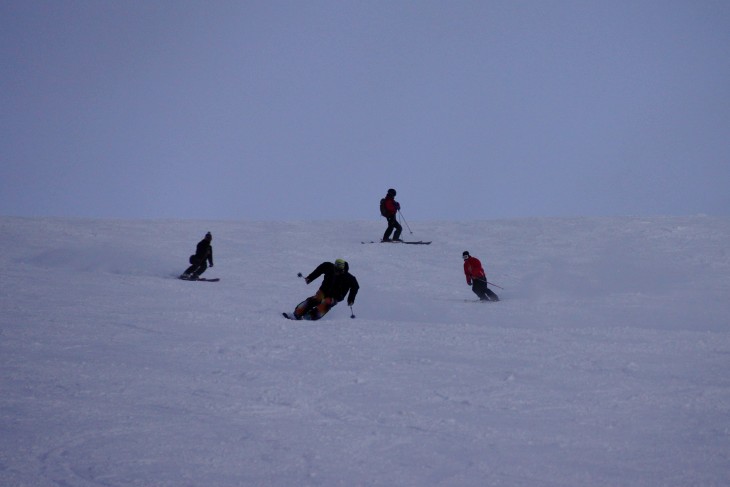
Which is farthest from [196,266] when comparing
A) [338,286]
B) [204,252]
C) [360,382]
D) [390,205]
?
[360,382]

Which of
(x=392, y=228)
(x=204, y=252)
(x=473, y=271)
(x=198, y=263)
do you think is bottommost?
(x=198, y=263)

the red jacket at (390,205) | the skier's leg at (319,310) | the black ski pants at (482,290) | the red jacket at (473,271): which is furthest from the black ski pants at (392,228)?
the skier's leg at (319,310)

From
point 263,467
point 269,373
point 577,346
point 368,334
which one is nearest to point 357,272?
point 368,334

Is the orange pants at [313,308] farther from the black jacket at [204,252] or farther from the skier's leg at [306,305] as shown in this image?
the black jacket at [204,252]

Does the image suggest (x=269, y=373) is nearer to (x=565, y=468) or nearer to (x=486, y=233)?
(x=565, y=468)

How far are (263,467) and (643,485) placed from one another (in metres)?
2.52

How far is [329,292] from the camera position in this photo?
10258 millimetres

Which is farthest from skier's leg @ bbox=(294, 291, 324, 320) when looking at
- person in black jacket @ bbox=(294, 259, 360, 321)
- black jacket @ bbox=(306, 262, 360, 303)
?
black jacket @ bbox=(306, 262, 360, 303)

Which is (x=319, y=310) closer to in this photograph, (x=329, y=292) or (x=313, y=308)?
(x=313, y=308)

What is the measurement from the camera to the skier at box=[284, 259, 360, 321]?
10.0 metres

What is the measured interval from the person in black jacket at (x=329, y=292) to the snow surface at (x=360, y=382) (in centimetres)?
44

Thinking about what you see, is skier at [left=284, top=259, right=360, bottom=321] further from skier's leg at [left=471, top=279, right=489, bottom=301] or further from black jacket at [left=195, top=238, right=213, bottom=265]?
black jacket at [left=195, top=238, right=213, bottom=265]

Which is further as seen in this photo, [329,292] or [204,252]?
[204,252]

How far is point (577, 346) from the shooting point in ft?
26.0
